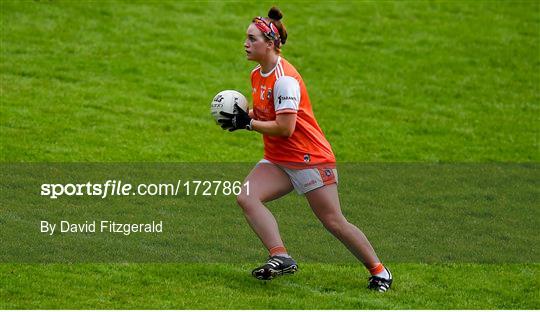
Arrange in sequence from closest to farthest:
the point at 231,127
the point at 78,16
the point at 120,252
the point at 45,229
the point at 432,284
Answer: the point at 231,127 → the point at 432,284 → the point at 120,252 → the point at 45,229 → the point at 78,16

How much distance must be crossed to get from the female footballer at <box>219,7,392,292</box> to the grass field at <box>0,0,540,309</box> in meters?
0.38

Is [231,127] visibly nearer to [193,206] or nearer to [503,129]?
[193,206]

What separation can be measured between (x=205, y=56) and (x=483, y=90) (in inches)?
216

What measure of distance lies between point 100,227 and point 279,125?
3473 millimetres

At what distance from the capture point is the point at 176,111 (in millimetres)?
17812

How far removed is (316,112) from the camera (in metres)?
18.4

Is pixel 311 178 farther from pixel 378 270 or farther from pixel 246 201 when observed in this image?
pixel 378 270

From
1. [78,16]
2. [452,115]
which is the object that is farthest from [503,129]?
[78,16]

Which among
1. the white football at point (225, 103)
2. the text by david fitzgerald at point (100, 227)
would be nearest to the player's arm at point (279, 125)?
the white football at point (225, 103)

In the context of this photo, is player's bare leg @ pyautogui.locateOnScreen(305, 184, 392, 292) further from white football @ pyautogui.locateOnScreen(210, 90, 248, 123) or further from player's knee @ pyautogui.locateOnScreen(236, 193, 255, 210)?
→ white football @ pyautogui.locateOnScreen(210, 90, 248, 123)

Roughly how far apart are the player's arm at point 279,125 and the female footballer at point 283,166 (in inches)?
1.0

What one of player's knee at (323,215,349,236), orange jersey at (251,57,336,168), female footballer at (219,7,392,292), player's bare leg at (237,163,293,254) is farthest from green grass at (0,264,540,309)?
orange jersey at (251,57,336,168)

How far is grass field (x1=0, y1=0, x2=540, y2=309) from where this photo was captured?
9.38m

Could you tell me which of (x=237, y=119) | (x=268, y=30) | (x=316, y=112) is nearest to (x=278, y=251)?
(x=237, y=119)
